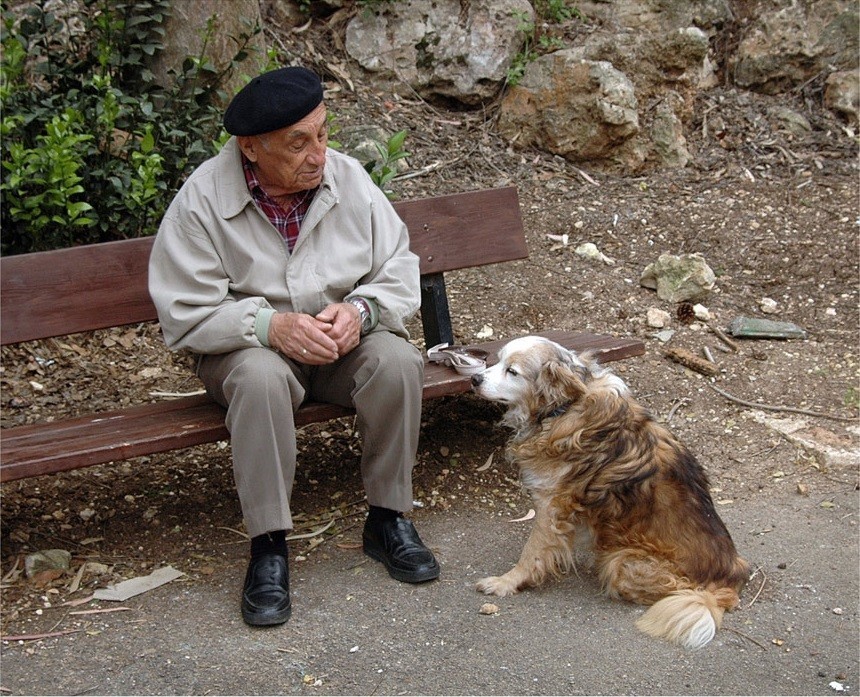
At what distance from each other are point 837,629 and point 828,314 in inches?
119

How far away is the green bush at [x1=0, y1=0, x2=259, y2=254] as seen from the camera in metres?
4.95

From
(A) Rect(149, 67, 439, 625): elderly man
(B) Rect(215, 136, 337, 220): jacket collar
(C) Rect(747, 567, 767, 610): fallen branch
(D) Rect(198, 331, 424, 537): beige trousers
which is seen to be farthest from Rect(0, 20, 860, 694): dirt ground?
(B) Rect(215, 136, 337, 220): jacket collar

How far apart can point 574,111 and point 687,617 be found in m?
4.82

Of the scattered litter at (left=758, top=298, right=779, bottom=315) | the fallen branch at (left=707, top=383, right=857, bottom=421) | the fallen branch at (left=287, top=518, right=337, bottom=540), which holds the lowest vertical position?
the fallen branch at (left=707, top=383, right=857, bottom=421)

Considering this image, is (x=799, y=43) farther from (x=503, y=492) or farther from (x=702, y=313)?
(x=503, y=492)

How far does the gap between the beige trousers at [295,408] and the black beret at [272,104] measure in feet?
2.64

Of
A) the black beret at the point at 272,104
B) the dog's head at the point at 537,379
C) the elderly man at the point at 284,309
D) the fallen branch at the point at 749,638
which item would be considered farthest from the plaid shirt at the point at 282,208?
the fallen branch at the point at 749,638

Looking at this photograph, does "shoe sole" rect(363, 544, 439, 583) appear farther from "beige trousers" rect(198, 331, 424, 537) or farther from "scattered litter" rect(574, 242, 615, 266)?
"scattered litter" rect(574, 242, 615, 266)

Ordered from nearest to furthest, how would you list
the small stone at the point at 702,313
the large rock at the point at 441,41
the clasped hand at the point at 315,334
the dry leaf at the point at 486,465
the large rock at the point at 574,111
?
the clasped hand at the point at 315,334, the dry leaf at the point at 486,465, the small stone at the point at 702,313, the large rock at the point at 574,111, the large rock at the point at 441,41

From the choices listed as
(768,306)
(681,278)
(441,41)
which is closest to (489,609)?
(681,278)

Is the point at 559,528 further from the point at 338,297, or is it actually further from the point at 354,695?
the point at 338,297

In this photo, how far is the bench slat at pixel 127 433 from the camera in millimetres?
3416

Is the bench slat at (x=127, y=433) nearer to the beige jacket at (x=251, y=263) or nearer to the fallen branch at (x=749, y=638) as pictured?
the beige jacket at (x=251, y=263)

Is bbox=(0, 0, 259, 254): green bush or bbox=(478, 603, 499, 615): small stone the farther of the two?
bbox=(0, 0, 259, 254): green bush
